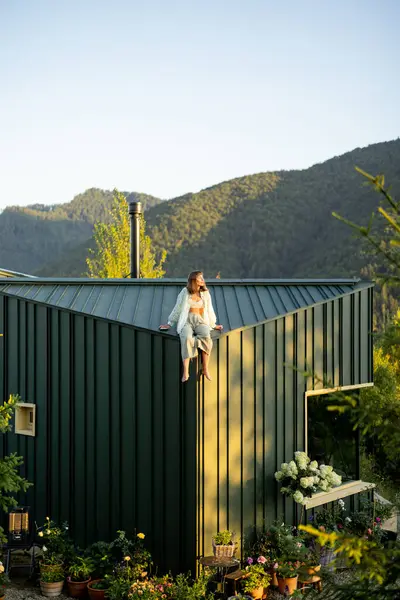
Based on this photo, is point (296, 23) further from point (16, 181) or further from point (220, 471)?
point (16, 181)

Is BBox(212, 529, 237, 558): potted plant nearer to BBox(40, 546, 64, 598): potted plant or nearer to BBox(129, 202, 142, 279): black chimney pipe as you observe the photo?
BBox(40, 546, 64, 598): potted plant

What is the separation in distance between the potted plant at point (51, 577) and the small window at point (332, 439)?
11.6 feet

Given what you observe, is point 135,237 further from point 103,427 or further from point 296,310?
point 103,427

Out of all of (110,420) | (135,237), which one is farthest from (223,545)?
(135,237)

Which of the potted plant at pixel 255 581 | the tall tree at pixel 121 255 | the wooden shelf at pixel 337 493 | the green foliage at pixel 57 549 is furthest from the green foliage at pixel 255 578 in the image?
the tall tree at pixel 121 255

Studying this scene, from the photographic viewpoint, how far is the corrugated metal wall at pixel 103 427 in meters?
7.56

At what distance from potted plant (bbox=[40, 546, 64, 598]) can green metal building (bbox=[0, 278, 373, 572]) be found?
0.60m

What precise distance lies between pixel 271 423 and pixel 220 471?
934 millimetres

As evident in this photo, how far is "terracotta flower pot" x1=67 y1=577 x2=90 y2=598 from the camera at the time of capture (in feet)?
24.8

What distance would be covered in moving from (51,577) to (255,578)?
225 cm

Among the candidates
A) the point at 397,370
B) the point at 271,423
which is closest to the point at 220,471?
the point at 271,423

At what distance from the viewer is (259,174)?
5356 cm

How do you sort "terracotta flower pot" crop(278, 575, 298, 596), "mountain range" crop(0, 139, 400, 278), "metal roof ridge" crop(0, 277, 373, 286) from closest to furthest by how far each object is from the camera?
1. "terracotta flower pot" crop(278, 575, 298, 596)
2. "metal roof ridge" crop(0, 277, 373, 286)
3. "mountain range" crop(0, 139, 400, 278)

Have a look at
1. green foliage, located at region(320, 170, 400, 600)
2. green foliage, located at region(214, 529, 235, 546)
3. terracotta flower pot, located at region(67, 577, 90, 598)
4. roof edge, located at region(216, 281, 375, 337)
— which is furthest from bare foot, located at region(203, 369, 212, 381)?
green foliage, located at region(320, 170, 400, 600)
